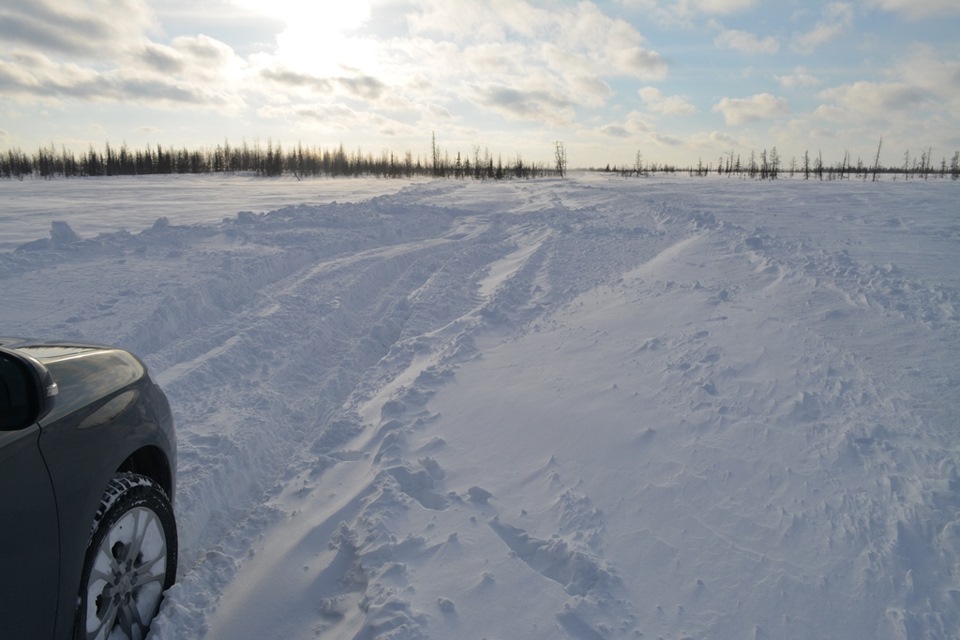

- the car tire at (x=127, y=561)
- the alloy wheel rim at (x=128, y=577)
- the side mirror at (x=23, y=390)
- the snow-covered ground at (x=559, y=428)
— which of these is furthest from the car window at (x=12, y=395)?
the snow-covered ground at (x=559, y=428)

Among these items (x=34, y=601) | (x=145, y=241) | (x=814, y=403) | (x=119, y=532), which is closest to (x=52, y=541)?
(x=34, y=601)

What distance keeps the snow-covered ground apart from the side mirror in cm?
128

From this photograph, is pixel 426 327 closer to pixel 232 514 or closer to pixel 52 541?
pixel 232 514

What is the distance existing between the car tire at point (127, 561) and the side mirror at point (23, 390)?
0.50m

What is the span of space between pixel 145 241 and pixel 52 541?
9091 mm

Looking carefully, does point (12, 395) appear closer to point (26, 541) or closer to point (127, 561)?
point (26, 541)

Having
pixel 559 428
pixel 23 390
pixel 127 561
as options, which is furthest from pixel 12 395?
pixel 559 428

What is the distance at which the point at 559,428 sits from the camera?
4.31 meters

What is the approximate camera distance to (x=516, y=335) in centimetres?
640

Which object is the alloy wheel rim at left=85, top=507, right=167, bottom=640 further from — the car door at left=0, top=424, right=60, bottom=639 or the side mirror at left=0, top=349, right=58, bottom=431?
the side mirror at left=0, top=349, right=58, bottom=431

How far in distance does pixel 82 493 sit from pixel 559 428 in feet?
9.84

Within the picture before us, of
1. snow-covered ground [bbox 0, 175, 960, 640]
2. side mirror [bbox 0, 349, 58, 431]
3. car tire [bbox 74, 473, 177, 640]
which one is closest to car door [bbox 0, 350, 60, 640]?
side mirror [bbox 0, 349, 58, 431]

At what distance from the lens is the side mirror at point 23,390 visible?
1970mm

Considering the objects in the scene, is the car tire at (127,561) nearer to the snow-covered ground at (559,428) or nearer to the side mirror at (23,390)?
the snow-covered ground at (559,428)
